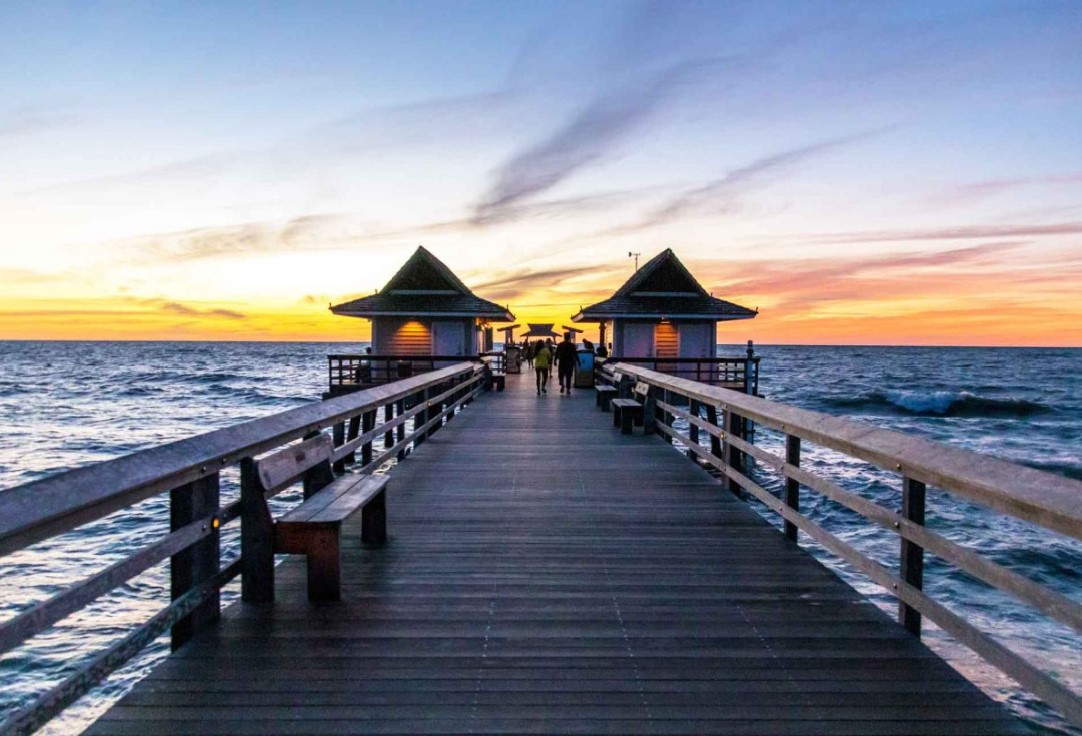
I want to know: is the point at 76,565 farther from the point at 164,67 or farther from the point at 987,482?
the point at 987,482

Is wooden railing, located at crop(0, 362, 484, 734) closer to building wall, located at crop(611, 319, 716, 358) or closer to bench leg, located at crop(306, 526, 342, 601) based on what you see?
bench leg, located at crop(306, 526, 342, 601)

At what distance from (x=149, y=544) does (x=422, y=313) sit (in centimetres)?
2655

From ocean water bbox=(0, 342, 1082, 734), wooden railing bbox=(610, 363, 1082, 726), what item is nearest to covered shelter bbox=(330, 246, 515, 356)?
ocean water bbox=(0, 342, 1082, 734)

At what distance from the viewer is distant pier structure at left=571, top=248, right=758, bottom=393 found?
29.4 meters

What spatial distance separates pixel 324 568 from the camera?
14.5 feet

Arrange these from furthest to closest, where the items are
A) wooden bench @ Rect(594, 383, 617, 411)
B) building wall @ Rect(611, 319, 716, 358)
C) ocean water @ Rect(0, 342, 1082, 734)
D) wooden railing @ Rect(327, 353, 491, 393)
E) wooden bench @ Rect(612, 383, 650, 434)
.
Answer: building wall @ Rect(611, 319, 716, 358) < wooden railing @ Rect(327, 353, 491, 393) < wooden bench @ Rect(594, 383, 617, 411) < wooden bench @ Rect(612, 383, 650, 434) < ocean water @ Rect(0, 342, 1082, 734)

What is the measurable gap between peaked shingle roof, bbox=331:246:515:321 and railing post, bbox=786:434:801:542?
24216 mm

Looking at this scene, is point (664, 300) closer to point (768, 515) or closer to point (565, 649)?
point (768, 515)

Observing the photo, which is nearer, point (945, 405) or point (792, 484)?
point (792, 484)

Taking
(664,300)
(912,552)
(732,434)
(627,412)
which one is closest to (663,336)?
(664,300)

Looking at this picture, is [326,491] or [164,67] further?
[164,67]

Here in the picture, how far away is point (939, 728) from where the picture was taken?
3000mm

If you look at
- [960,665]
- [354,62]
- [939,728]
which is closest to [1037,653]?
[960,665]

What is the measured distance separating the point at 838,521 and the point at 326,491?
45.2 ft
